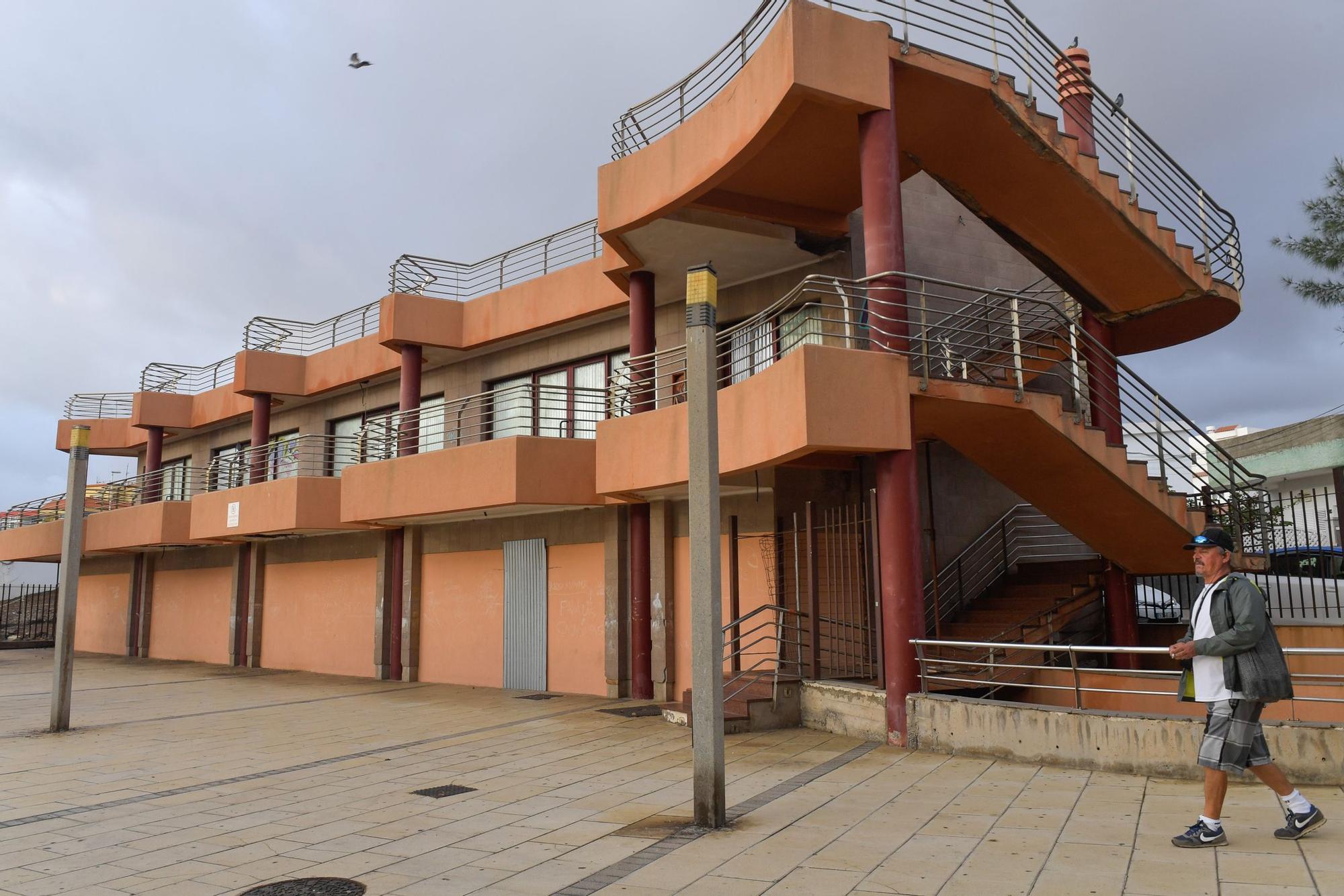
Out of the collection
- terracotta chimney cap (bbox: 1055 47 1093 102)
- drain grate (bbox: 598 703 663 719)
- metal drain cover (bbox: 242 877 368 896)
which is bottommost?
drain grate (bbox: 598 703 663 719)

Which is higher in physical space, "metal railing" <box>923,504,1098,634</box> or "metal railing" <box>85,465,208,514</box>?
"metal railing" <box>85,465,208,514</box>

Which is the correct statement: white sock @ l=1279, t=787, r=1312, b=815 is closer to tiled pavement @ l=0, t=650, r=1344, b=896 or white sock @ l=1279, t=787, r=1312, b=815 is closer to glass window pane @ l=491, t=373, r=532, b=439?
tiled pavement @ l=0, t=650, r=1344, b=896

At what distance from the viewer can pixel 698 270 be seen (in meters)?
7.38

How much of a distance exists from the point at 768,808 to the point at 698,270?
4.24m

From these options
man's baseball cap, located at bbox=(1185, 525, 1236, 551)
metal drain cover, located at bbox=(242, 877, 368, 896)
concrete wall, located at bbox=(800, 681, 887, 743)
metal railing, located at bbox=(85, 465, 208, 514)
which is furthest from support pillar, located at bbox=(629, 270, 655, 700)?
metal railing, located at bbox=(85, 465, 208, 514)

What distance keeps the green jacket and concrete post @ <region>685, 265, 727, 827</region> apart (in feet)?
10.3

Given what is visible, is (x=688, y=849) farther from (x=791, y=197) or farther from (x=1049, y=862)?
(x=791, y=197)

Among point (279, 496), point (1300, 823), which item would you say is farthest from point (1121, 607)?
point (279, 496)

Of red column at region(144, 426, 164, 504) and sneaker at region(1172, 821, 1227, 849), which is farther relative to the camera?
red column at region(144, 426, 164, 504)

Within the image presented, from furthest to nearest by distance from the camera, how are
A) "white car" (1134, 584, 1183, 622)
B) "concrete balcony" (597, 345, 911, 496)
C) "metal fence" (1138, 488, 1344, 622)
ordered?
"white car" (1134, 584, 1183, 622)
"metal fence" (1138, 488, 1344, 622)
"concrete balcony" (597, 345, 911, 496)

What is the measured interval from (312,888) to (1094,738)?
248 inches

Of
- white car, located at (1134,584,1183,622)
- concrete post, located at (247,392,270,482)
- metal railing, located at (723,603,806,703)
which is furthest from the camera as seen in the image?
concrete post, located at (247,392,270,482)

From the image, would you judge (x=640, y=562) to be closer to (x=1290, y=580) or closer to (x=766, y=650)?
(x=766, y=650)

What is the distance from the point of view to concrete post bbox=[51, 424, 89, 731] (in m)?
13.2
